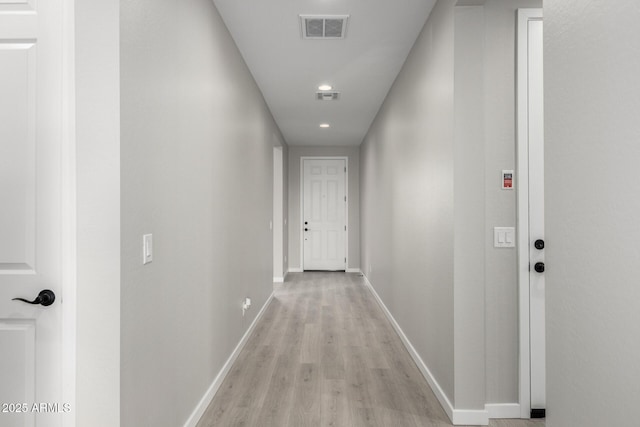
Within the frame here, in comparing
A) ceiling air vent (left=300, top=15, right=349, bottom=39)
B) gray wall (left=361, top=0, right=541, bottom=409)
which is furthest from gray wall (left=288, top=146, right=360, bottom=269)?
gray wall (left=361, top=0, right=541, bottom=409)

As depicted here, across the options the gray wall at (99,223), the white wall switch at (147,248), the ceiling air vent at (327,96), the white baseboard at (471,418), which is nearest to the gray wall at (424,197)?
the white baseboard at (471,418)

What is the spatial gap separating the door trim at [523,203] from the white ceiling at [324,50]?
0.65 m

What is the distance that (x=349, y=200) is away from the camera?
306 inches

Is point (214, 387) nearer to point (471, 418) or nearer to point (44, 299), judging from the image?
point (44, 299)

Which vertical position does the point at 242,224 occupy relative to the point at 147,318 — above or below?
above

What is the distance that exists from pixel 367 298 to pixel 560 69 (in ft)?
15.1

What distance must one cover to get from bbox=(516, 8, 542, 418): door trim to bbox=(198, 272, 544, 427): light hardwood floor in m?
0.26

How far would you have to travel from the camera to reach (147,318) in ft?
5.14

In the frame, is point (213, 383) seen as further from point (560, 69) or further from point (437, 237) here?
point (560, 69)

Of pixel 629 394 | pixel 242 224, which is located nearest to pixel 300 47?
pixel 242 224

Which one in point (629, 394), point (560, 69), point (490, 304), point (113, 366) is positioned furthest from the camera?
point (490, 304)

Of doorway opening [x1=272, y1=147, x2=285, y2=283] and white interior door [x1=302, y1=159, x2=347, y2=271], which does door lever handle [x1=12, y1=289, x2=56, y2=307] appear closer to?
doorway opening [x1=272, y1=147, x2=285, y2=283]

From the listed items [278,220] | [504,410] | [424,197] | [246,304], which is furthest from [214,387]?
[278,220]

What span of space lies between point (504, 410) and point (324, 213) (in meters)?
5.74
